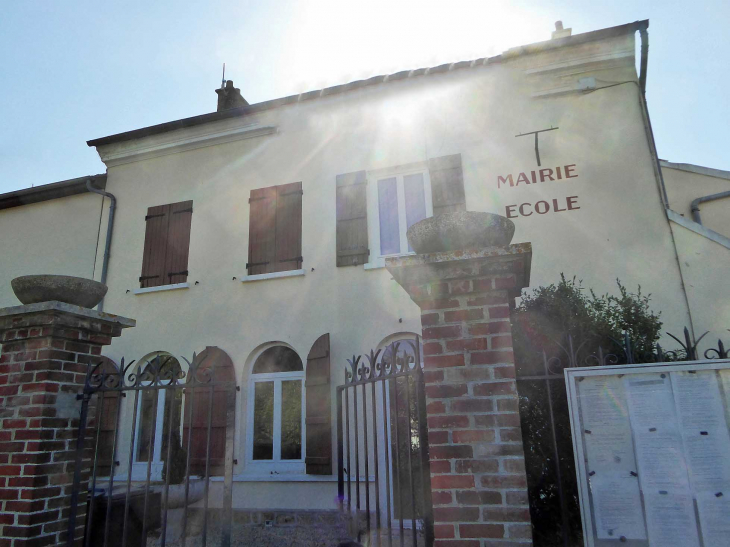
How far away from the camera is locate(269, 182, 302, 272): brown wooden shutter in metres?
8.12

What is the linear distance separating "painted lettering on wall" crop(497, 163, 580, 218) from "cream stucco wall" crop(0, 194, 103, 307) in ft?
24.2

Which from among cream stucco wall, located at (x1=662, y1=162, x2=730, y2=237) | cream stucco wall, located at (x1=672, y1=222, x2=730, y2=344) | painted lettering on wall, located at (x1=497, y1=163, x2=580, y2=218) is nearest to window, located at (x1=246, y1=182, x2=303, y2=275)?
painted lettering on wall, located at (x1=497, y1=163, x2=580, y2=218)

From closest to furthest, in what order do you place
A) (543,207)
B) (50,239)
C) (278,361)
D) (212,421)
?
(543,207), (212,421), (278,361), (50,239)

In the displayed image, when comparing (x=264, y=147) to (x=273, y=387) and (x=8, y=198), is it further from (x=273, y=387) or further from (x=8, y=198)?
(x=8, y=198)

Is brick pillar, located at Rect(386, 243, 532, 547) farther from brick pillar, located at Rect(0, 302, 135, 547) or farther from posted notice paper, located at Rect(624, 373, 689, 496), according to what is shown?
brick pillar, located at Rect(0, 302, 135, 547)

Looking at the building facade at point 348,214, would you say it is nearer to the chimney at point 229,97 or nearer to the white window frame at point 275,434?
the white window frame at point 275,434

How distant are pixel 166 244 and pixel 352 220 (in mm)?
3429

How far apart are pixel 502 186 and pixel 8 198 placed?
971cm

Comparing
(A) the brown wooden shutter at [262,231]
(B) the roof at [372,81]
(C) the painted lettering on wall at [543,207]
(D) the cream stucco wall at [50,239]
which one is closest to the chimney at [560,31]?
(B) the roof at [372,81]

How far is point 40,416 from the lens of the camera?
3.39 m

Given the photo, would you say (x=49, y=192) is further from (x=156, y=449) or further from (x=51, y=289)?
(x=51, y=289)

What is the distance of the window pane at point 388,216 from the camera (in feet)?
25.6

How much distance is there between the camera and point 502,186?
7.40 metres

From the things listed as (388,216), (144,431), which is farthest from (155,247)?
(388,216)
